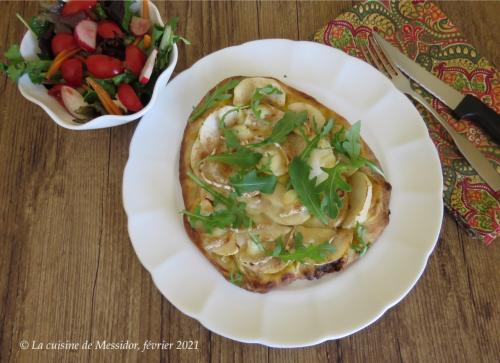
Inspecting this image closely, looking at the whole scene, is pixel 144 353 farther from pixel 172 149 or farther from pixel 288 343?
pixel 172 149

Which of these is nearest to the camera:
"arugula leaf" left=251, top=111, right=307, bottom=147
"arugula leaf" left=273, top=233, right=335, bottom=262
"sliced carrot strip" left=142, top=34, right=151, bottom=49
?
"arugula leaf" left=273, top=233, right=335, bottom=262

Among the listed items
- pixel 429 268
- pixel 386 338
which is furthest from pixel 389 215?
pixel 386 338

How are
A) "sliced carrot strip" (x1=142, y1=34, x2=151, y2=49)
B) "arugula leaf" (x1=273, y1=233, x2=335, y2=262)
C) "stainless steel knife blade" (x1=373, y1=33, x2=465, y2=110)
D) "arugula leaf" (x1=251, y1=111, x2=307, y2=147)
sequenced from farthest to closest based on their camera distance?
"stainless steel knife blade" (x1=373, y1=33, x2=465, y2=110), "sliced carrot strip" (x1=142, y1=34, x2=151, y2=49), "arugula leaf" (x1=251, y1=111, x2=307, y2=147), "arugula leaf" (x1=273, y1=233, x2=335, y2=262)

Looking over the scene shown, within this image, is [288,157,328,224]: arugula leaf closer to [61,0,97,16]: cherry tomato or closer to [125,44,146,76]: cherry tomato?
[125,44,146,76]: cherry tomato

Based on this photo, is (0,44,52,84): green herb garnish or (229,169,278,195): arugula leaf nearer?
(229,169,278,195): arugula leaf

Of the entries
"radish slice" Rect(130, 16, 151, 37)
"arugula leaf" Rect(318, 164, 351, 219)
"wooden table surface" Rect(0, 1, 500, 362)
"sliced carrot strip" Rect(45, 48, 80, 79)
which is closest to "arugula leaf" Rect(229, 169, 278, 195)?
"arugula leaf" Rect(318, 164, 351, 219)

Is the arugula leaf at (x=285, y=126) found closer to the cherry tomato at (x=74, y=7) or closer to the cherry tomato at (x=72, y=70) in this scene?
the cherry tomato at (x=72, y=70)

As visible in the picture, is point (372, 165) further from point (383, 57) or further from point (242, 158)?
point (383, 57)
